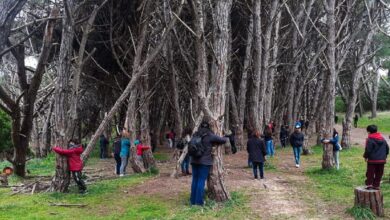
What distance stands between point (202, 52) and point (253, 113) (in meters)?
9.35

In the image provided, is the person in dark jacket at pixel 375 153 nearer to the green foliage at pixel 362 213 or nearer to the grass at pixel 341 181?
the grass at pixel 341 181

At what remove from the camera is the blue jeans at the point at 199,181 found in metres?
9.99

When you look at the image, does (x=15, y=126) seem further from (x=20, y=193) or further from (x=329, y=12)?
(x=329, y=12)

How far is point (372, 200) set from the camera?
909 cm

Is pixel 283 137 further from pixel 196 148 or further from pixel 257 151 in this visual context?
pixel 196 148

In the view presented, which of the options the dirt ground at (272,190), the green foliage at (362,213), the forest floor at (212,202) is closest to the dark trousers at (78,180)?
the forest floor at (212,202)

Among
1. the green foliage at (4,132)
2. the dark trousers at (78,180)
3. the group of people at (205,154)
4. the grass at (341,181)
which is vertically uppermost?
the green foliage at (4,132)

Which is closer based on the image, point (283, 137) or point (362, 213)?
point (362, 213)

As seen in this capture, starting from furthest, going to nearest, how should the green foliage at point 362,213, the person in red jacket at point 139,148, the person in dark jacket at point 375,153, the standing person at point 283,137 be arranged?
the standing person at point 283,137 → the person in red jacket at point 139,148 → the person in dark jacket at point 375,153 → the green foliage at point 362,213

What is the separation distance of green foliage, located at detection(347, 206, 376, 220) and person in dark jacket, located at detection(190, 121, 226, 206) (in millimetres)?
2845

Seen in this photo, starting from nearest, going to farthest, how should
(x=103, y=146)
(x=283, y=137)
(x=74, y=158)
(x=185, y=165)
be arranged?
(x=74, y=158)
(x=185, y=165)
(x=103, y=146)
(x=283, y=137)

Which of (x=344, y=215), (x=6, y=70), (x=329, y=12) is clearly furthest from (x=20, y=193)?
(x=6, y=70)

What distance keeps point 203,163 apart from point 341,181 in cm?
546

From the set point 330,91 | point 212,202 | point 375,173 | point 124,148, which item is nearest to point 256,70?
point 330,91
